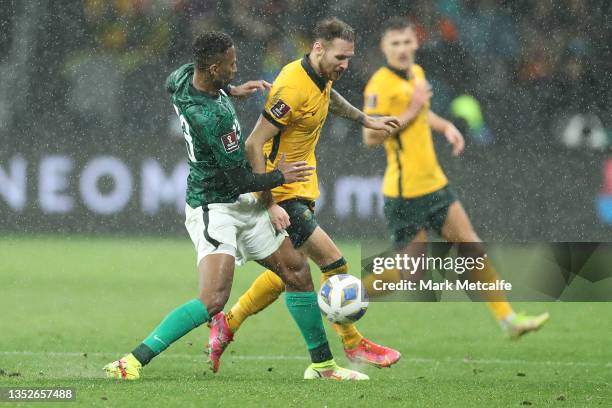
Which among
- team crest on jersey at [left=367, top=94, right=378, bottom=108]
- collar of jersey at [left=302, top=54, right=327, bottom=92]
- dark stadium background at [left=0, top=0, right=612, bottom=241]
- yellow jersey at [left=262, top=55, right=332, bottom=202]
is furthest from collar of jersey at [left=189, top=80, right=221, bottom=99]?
dark stadium background at [left=0, top=0, right=612, bottom=241]

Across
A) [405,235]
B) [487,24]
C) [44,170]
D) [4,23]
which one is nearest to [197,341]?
[405,235]

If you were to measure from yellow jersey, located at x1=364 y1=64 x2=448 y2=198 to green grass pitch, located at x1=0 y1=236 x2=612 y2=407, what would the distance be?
958mm

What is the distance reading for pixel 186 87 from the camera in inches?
224

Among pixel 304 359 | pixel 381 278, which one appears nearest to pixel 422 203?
pixel 381 278

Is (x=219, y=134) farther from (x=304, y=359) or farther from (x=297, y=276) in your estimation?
(x=304, y=359)

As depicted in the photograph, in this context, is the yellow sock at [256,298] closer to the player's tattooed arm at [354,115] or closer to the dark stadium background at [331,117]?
the player's tattooed arm at [354,115]

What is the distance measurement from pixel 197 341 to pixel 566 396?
3.04m

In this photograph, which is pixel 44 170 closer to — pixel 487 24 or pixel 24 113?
pixel 24 113

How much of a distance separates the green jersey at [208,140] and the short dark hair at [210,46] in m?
0.17

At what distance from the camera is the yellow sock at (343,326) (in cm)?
622

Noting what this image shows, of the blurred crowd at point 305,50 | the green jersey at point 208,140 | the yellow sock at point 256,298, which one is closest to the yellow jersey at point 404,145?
the yellow sock at point 256,298

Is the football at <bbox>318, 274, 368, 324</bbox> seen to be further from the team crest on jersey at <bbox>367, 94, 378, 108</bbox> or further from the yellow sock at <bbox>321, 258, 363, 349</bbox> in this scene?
the team crest on jersey at <bbox>367, 94, 378, 108</bbox>

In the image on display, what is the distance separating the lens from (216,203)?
5785 millimetres

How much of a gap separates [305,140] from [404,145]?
306cm
